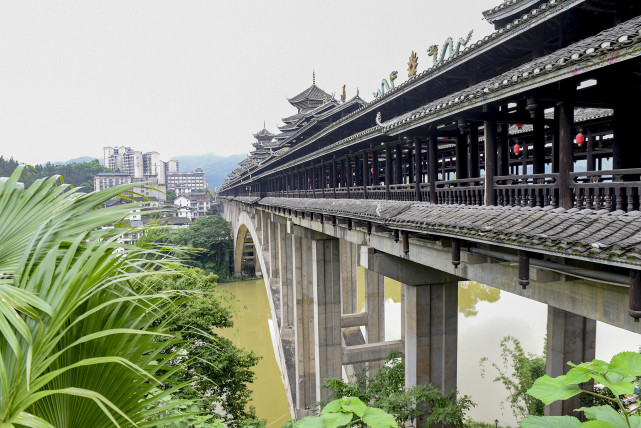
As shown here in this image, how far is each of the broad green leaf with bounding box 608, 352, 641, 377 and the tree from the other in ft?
7.64

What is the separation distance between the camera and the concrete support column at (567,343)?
8.54 m

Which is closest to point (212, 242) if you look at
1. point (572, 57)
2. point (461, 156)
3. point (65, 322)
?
point (461, 156)

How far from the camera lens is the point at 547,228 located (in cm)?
432

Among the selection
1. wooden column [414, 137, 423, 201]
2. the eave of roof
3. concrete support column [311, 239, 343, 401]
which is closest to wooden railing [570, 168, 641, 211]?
the eave of roof

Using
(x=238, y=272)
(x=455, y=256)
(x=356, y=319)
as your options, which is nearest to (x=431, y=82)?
(x=455, y=256)

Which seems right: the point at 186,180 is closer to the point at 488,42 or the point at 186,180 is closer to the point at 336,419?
the point at 488,42

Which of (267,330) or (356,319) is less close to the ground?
(356,319)

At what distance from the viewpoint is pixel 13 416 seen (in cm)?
173

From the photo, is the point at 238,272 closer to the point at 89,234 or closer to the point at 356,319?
the point at 356,319

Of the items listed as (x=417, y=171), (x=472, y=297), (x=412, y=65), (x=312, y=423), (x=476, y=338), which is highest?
(x=412, y=65)

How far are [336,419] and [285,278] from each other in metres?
24.9

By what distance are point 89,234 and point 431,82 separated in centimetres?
901

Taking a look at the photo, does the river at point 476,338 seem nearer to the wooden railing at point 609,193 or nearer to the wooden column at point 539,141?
the wooden column at point 539,141

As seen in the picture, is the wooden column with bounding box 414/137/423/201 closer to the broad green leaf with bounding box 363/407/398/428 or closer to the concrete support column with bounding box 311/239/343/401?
the broad green leaf with bounding box 363/407/398/428
